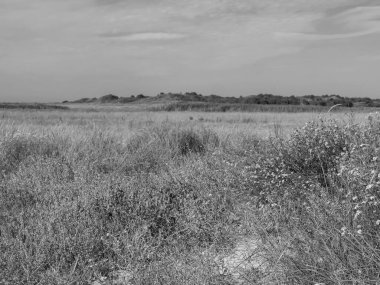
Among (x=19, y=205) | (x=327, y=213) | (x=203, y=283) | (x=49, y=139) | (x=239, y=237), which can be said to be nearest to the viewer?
(x=203, y=283)

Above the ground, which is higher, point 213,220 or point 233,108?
point 233,108

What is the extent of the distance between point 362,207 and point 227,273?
104 cm

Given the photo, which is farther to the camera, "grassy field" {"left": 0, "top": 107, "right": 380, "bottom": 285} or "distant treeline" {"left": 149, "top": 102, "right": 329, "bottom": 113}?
"distant treeline" {"left": 149, "top": 102, "right": 329, "bottom": 113}

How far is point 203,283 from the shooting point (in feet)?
10.7

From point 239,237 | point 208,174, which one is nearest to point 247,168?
point 208,174

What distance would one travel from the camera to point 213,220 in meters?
4.67

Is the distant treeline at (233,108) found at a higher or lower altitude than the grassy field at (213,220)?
higher

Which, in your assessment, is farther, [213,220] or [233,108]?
[233,108]

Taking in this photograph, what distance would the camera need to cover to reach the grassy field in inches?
129

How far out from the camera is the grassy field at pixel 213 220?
3.27 m

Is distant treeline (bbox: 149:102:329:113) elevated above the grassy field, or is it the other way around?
distant treeline (bbox: 149:102:329:113)

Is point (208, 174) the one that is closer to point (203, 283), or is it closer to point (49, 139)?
point (203, 283)

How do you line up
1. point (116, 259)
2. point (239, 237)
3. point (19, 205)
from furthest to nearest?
point (19, 205), point (239, 237), point (116, 259)

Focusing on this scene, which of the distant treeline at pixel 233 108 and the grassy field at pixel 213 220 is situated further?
the distant treeline at pixel 233 108
